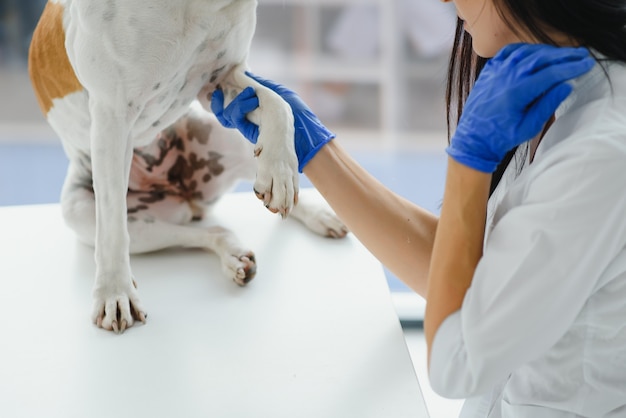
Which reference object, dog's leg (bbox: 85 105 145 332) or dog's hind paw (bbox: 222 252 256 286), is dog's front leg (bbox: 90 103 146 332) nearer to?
dog's leg (bbox: 85 105 145 332)

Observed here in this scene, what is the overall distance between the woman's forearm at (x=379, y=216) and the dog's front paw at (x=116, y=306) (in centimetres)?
37

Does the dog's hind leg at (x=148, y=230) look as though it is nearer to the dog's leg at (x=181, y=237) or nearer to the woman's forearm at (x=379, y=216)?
the dog's leg at (x=181, y=237)

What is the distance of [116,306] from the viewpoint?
1367 millimetres

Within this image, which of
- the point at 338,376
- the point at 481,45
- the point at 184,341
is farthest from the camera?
the point at 184,341

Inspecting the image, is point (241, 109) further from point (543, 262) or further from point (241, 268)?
point (543, 262)

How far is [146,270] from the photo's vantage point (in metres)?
1.59

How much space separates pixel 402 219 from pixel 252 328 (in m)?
0.31

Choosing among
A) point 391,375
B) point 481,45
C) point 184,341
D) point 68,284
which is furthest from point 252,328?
point 481,45

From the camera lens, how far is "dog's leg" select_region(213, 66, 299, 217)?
4.12 ft

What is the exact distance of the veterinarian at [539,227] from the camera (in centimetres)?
89

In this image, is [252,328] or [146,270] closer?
[252,328]

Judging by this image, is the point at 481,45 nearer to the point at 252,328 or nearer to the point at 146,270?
the point at 252,328

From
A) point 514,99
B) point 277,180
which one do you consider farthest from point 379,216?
point 514,99

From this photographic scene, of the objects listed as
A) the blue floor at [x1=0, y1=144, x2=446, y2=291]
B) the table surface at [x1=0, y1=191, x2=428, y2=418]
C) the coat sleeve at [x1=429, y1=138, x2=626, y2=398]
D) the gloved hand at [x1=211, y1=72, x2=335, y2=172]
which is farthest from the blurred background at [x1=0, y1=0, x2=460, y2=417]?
the coat sleeve at [x1=429, y1=138, x2=626, y2=398]
